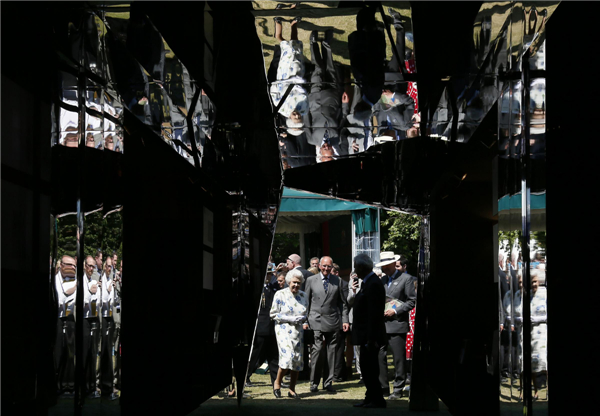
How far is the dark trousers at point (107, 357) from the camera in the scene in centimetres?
387

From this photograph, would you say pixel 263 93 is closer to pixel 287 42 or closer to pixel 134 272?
pixel 287 42

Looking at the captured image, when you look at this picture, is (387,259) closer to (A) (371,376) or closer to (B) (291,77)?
(A) (371,376)

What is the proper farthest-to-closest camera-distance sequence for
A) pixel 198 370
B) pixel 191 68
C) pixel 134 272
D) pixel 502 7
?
pixel 198 370, pixel 134 272, pixel 191 68, pixel 502 7

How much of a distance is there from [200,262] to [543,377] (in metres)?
3.39

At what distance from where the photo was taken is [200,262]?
6.04 metres

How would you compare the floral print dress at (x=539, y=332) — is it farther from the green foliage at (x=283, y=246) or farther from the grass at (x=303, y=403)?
the green foliage at (x=283, y=246)

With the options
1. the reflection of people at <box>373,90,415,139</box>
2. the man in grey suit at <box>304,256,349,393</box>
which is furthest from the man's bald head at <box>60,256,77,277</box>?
the man in grey suit at <box>304,256,349,393</box>

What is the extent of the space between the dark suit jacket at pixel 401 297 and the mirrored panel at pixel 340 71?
→ 2.19 meters

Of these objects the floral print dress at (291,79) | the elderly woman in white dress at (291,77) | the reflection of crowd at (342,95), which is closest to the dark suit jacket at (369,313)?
the reflection of crowd at (342,95)

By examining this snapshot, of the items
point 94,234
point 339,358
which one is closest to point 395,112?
point 94,234

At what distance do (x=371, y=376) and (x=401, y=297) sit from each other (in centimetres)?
91

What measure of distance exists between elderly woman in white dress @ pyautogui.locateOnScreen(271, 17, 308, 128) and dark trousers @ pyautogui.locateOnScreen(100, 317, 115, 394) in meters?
1.69

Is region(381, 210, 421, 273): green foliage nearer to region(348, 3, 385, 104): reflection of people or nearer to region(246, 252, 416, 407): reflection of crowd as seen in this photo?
region(246, 252, 416, 407): reflection of crowd

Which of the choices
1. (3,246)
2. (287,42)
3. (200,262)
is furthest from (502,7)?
(200,262)
